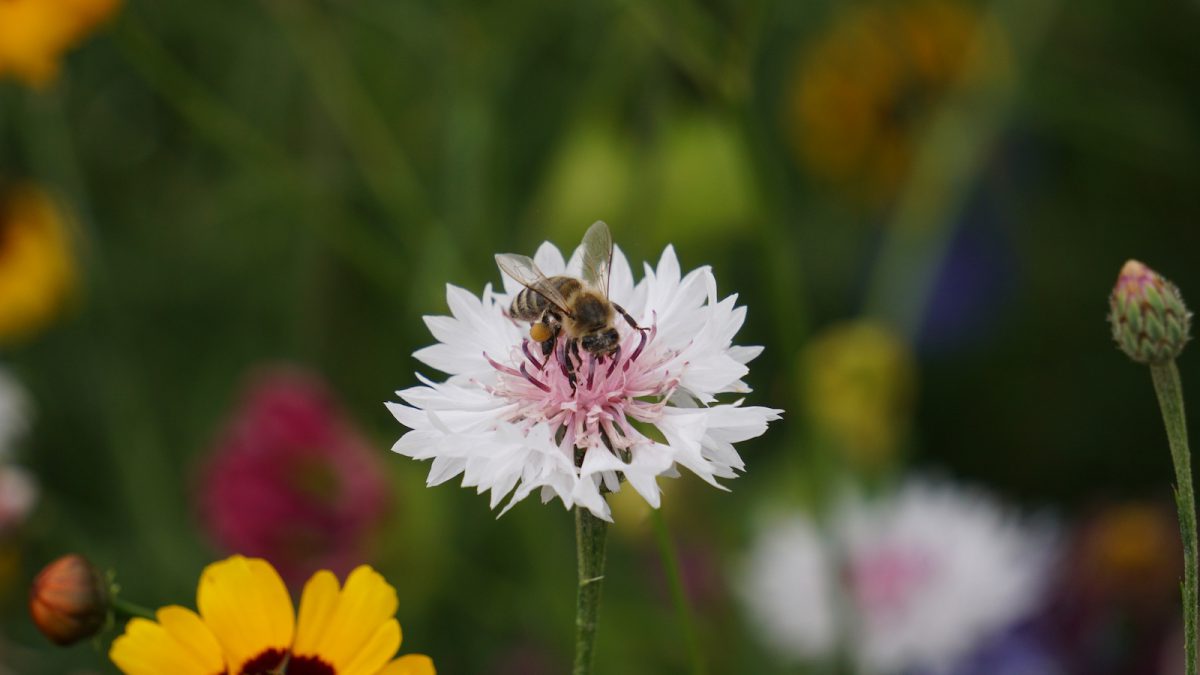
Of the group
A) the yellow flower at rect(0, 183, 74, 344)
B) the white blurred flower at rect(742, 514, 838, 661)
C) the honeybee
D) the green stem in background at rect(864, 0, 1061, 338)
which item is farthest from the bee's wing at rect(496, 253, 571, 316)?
the yellow flower at rect(0, 183, 74, 344)

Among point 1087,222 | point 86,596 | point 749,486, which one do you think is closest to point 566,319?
point 86,596

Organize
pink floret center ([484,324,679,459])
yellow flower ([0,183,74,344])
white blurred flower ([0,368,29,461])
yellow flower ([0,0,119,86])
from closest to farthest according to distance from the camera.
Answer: pink floret center ([484,324,679,459]) < yellow flower ([0,0,119,86]) < white blurred flower ([0,368,29,461]) < yellow flower ([0,183,74,344])

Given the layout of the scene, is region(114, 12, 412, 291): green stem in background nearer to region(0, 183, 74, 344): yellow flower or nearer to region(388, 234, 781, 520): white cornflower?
region(0, 183, 74, 344): yellow flower

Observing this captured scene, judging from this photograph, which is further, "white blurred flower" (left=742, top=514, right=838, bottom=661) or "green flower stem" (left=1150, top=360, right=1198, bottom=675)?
"white blurred flower" (left=742, top=514, right=838, bottom=661)

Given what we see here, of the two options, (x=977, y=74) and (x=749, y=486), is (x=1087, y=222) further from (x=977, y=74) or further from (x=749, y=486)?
(x=749, y=486)

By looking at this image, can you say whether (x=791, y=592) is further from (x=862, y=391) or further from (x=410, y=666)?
(x=410, y=666)

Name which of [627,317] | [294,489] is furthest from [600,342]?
[294,489]
